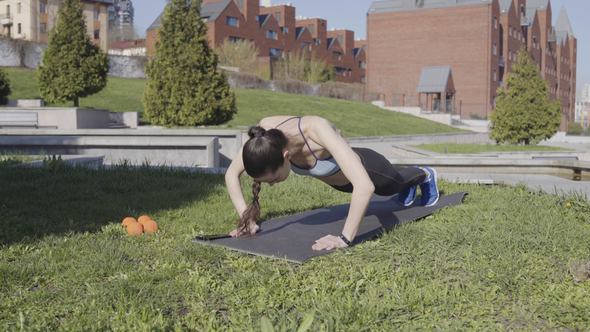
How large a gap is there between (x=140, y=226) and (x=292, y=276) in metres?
1.78

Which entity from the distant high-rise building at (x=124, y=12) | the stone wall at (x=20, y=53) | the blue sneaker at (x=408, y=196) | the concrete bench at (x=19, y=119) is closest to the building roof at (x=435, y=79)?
the stone wall at (x=20, y=53)

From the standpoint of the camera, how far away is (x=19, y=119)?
16750 millimetres

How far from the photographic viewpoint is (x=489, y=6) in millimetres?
48500

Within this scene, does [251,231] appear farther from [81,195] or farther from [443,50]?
[443,50]

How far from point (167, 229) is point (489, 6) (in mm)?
48880

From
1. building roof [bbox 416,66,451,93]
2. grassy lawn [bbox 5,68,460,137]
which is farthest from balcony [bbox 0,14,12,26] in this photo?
building roof [bbox 416,66,451,93]

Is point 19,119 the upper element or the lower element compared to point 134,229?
upper

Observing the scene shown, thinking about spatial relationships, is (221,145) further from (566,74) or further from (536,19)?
(566,74)

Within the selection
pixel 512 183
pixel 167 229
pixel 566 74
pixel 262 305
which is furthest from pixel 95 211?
pixel 566 74

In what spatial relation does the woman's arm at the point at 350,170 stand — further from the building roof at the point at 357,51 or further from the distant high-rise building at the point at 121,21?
the building roof at the point at 357,51

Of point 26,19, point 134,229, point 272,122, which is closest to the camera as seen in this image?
point 272,122

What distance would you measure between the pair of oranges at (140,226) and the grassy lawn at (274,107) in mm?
17741

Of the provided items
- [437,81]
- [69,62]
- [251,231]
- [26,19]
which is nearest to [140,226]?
[251,231]

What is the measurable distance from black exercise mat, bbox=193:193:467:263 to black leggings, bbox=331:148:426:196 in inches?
10.6
